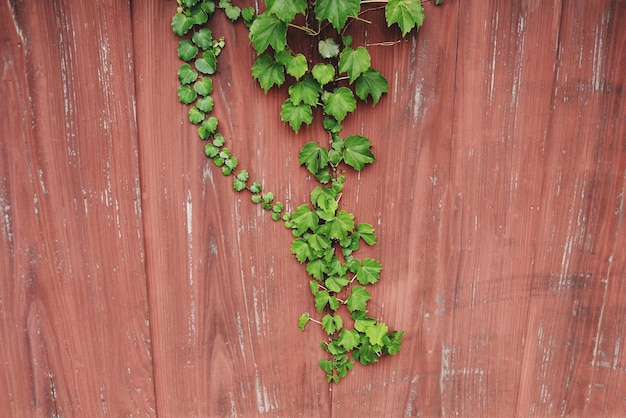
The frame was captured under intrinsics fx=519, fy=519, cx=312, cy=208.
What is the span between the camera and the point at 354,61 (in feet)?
3.52

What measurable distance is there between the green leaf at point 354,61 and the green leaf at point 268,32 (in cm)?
13

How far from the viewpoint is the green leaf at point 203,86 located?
1115 millimetres

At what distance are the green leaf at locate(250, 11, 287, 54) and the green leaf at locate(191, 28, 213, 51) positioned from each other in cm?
11

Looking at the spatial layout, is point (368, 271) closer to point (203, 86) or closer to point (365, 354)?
point (365, 354)

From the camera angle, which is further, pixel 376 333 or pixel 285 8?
pixel 376 333

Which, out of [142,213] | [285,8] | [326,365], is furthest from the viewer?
[326,365]

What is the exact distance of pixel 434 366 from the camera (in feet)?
4.43

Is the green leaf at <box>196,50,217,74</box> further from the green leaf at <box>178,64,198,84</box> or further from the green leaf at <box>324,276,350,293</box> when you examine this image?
the green leaf at <box>324,276,350,293</box>

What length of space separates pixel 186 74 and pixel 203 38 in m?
0.08

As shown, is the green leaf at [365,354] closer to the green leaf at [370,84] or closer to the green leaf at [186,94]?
the green leaf at [370,84]

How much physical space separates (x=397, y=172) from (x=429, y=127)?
12 cm

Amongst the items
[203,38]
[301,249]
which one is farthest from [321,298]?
[203,38]

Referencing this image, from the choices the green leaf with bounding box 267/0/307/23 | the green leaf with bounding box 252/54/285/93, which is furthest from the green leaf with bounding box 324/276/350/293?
the green leaf with bounding box 267/0/307/23

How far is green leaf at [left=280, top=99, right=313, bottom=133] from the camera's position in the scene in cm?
112
